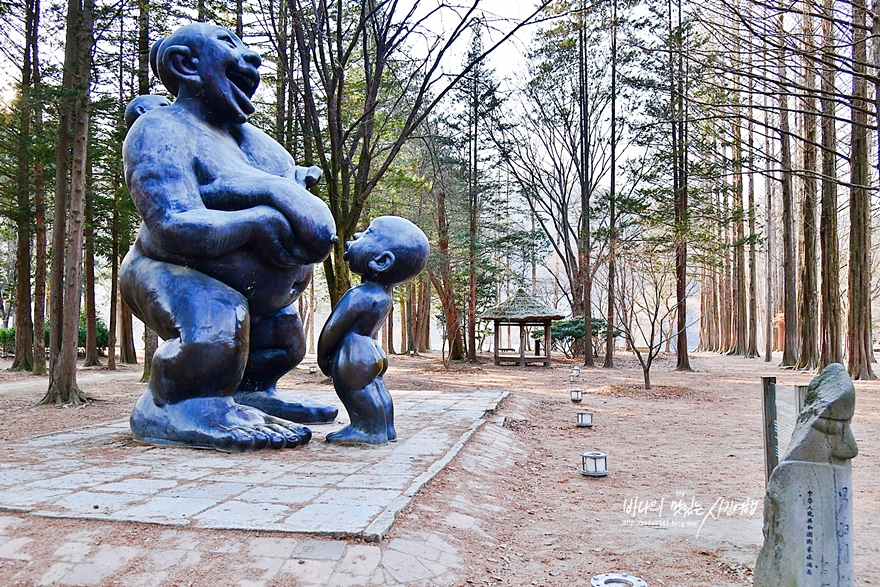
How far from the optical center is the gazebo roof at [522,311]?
1902cm

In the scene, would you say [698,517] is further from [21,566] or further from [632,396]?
[632,396]

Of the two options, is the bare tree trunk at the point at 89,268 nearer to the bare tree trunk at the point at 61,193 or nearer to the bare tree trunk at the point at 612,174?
the bare tree trunk at the point at 61,193

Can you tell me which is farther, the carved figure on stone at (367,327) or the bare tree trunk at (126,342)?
the bare tree trunk at (126,342)

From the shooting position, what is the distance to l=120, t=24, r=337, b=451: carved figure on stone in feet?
14.6

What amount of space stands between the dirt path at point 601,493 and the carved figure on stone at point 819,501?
59 cm

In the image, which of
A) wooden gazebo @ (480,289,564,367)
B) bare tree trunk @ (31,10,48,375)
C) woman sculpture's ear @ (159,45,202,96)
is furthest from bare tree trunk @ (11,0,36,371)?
wooden gazebo @ (480,289,564,367)

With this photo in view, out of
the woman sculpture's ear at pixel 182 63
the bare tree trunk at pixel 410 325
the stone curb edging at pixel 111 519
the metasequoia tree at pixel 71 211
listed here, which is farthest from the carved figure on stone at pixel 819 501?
the bare tree trunk at pixel 410 325

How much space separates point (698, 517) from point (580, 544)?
1009 mm

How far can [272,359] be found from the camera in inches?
215

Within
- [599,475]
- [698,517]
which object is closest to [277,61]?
[599,475]

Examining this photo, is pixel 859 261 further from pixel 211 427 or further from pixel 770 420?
pixel 211 427

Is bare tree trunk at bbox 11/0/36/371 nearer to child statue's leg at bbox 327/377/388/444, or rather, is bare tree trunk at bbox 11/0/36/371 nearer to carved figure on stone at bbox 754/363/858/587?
child statue's leg at bbox 327/377/388/444

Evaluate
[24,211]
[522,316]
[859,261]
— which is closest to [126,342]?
[24,211]

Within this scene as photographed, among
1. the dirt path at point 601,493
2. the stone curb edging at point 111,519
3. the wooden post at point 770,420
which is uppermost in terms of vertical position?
the wooden post at point 770,420
